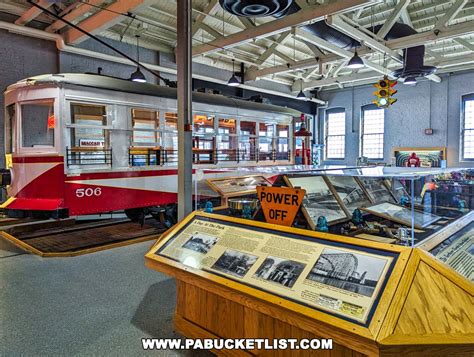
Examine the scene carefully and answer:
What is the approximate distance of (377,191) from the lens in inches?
102

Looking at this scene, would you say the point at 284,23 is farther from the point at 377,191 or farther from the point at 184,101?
the point at 377,191

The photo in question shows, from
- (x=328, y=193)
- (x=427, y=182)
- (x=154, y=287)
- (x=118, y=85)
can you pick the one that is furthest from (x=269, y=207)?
(x=118, y=85)

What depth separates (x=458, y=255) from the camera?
1.89 m

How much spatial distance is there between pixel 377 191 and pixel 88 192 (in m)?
4.20

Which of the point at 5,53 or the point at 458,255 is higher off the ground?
the point at 5,53

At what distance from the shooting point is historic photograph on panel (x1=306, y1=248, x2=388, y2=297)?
1.60 m

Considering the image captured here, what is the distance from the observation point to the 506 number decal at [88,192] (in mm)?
5086

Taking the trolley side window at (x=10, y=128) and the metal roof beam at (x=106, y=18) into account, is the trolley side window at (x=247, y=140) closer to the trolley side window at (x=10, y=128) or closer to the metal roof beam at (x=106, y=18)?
the metal roof beam at (x=106, y=18)

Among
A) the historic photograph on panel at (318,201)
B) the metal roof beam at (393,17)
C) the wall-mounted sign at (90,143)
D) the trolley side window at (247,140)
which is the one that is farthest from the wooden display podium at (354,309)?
the metal roof beam at (393,17)

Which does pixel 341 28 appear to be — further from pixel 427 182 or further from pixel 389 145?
pixel 389 145

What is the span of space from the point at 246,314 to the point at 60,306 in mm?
2060

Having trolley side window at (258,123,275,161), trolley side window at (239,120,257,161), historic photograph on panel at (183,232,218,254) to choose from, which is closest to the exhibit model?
trolley side window at (239,120,257,161)

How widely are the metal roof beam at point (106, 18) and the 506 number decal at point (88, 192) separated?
10.5ft

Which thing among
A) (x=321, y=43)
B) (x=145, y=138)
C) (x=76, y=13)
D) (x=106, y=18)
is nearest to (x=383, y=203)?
(x=145, y=138)
